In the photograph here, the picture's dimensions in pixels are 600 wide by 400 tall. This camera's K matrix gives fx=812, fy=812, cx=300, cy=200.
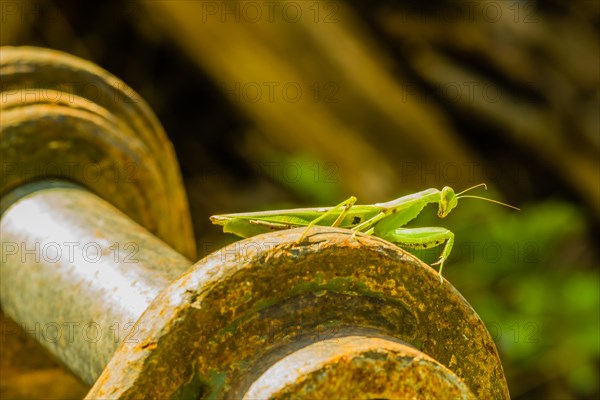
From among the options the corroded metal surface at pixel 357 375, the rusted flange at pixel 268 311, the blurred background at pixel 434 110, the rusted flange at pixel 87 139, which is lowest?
the corroded metal surface at pixel 357 375

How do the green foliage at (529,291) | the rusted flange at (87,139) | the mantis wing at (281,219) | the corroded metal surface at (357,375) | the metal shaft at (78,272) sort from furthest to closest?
the green foliage at (529,291), the rusted flange at (87,139), the mantis wing at (281,219), the metal shaft at (78,272), the corroded metal surface at (357,375)

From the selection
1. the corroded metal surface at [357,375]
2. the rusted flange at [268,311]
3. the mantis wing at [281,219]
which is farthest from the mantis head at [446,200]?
the corroded metal surface at [357,375]

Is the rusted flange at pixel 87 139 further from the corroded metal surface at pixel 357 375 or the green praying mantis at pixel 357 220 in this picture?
the corroded metal surface at pixel 357 375

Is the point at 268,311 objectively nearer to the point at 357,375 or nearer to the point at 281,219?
the point at 357,375

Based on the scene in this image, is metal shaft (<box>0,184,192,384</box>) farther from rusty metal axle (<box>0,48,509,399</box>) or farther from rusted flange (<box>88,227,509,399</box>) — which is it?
rusted flange (<box>88,227,509,399</box>)

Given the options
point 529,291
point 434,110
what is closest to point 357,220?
point 529,291

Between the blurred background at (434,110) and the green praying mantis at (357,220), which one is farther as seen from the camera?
the blurred background at (434,110)

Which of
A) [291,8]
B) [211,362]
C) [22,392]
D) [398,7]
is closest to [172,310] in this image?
[211,362]
